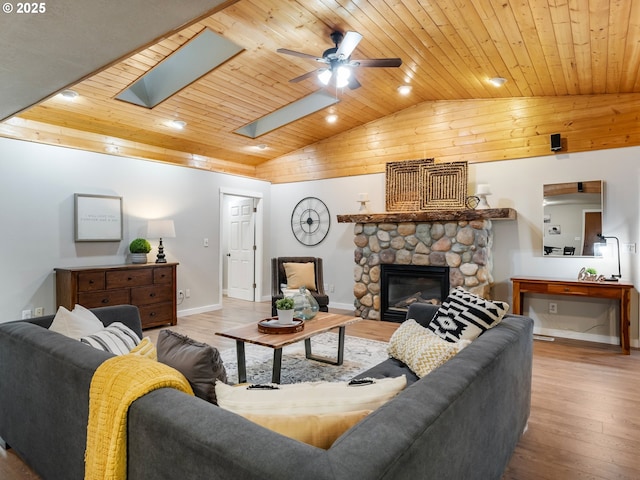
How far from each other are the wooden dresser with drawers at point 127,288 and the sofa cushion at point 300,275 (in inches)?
60.1

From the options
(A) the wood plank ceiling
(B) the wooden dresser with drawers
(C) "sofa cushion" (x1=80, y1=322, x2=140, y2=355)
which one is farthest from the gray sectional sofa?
(B) the wooden dresser with drawers

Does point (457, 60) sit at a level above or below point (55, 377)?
above

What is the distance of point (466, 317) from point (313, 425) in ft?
4.70

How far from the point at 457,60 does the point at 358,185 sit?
8.50 feet

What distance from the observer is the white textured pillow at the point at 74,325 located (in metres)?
1.94

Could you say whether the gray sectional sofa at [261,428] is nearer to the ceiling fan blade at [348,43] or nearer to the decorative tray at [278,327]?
the decorative tray at [278,327]

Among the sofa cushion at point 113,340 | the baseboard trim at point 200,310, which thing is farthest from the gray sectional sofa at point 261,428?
the baseboard trim at point 200,310

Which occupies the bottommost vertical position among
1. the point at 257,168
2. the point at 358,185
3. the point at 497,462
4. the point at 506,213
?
the point at 497,462

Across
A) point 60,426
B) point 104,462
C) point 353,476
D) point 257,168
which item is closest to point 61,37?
point 60,426

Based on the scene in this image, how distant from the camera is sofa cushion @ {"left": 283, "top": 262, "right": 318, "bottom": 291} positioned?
5.33 metres

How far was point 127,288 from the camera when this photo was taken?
4.70 m

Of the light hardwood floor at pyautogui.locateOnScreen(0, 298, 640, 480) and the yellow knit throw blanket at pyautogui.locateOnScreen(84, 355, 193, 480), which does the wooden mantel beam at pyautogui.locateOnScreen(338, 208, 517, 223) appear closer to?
the light hardwood floor at pyautogui.locateOnScreen(0, 298, 640, 480)

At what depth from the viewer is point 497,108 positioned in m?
4.99

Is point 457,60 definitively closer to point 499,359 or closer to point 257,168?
point 499,359
